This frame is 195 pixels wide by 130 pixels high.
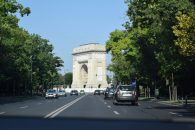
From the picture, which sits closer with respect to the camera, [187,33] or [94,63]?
[187,33]

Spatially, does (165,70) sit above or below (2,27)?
below

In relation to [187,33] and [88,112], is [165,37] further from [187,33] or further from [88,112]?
[88,112]

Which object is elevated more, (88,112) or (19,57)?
(19,57)

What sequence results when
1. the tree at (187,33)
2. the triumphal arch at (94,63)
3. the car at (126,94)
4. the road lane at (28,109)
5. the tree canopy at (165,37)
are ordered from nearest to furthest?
the road lane at (28,109) < the tree at (187,33) < the tree canopy at (165,37) < the car at (126,94) < the triumphal arch at (94,63)

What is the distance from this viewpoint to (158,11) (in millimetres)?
33031

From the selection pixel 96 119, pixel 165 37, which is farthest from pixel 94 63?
pixel 96 119

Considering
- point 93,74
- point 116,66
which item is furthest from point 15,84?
point 93,74

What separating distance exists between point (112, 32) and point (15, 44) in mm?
32752

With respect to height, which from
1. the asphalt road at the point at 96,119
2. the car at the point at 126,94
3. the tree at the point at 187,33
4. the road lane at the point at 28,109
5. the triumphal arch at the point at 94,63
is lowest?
the asphalt road at the point at 96,119

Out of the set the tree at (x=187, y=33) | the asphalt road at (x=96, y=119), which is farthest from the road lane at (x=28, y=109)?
the tree at (x=187, y=33)

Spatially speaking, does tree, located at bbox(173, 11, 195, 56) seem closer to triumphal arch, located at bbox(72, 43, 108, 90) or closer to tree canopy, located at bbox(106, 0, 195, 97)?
tree canopy, located at bbox(106, 0, 195, 97)

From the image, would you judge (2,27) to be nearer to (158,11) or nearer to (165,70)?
(165,70)

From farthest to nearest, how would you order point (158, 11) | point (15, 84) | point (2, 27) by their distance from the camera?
point (15, 84) → point (2, 27) → point (158, 11)

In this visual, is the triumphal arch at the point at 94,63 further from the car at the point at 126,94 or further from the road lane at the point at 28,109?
the road lane at the point at 28,109
